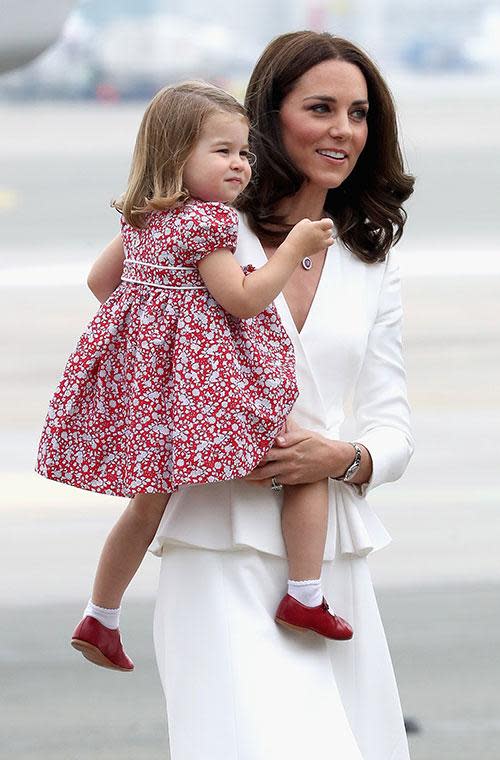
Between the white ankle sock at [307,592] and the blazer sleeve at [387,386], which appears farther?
the blazer sleeve at [387,386]

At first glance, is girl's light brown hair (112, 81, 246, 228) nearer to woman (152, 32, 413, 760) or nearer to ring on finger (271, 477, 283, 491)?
woman (152, 32, 413, 760)

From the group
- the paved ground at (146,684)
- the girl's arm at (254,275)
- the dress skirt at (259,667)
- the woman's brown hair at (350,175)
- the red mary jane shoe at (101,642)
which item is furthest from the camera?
the paved ground at (146,684)

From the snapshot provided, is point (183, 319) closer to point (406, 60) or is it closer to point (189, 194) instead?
point (189, 194)

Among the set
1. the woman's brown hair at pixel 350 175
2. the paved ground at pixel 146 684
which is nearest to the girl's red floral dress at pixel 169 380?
the woman's brown hair at pixel 350 175

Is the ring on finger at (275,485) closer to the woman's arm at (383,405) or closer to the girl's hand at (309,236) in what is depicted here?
the woman's arm at (383,405)

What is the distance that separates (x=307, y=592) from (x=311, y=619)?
37 mm

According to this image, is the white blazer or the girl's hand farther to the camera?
the white blazer

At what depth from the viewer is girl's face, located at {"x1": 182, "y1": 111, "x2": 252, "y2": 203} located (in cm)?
208

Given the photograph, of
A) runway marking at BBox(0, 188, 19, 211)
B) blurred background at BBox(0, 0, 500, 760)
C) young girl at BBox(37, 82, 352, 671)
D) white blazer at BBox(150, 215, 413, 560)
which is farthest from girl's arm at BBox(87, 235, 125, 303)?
runway marking at BBox(0, 188, 19, 211)

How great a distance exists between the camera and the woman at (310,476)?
2.19 meters

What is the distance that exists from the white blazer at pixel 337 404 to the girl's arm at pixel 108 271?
17 cm

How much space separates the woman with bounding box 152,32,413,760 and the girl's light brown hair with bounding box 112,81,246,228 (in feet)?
0.63

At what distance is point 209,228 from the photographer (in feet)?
6.76

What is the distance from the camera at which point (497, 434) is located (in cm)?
597
